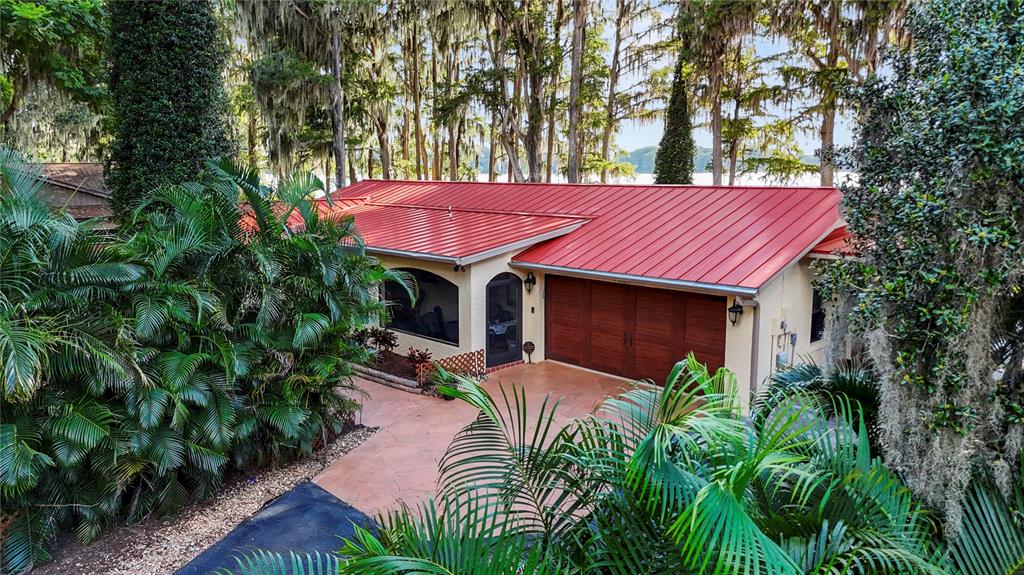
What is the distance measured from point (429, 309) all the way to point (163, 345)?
18.5 feet

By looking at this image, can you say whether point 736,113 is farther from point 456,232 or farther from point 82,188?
point 82,188

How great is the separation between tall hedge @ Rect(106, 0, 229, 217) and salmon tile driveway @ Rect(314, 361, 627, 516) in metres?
4.55

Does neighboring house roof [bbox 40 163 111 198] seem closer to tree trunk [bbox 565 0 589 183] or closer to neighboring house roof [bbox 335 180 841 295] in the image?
neighboring house roof [bbox 335 180 841 295]

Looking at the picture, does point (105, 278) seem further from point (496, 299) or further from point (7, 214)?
point (496, 299)

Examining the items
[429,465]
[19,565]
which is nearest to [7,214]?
[19,565]

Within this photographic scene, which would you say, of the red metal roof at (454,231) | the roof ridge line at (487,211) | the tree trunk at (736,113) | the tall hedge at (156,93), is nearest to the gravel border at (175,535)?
the red metal roof at (454,231)

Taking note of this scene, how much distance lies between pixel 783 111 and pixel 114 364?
21618 mm

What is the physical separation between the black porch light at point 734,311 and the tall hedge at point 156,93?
8121 millimetres

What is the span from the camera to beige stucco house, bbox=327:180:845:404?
8.90 meters

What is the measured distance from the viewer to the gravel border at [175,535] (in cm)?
529

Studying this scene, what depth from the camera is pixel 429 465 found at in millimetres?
7086

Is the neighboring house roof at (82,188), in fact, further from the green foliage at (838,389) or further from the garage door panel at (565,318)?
the green foliage at (838,389)

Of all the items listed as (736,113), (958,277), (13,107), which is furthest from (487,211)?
(736,113)

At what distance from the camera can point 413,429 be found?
820 cm
